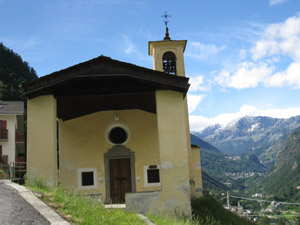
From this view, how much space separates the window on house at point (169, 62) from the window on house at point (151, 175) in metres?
Answer: 6.63

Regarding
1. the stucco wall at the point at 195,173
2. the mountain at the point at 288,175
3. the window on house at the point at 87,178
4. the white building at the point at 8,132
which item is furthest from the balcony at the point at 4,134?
the mountain at the point at 288,175

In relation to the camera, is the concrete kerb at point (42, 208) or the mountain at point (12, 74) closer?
the concrete kerb at point (42, 208)

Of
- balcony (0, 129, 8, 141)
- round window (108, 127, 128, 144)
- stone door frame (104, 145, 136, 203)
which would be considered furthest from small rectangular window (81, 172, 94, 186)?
balcony (0, 129, 8, 141)

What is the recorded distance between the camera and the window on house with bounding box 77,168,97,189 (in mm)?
14914

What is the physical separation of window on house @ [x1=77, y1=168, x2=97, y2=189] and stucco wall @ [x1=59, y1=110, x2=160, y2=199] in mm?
145

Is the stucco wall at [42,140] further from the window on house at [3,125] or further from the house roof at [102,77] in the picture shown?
the window on house at [3,125]

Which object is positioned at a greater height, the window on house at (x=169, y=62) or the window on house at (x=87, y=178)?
the window on house at (x=169, y=62)

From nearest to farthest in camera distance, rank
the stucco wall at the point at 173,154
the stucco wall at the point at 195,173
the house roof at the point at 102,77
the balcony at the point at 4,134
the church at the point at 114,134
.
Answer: the stucco wall at the point at 173,154, the church at the point at 114,134, the house roof at the point at 102,77, the stucco wall at the point at 195,173, the balcony at the point at 4,134

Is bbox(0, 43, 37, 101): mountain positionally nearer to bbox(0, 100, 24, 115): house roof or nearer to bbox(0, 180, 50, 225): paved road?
bbox(0, 100, 24, 115): house roof

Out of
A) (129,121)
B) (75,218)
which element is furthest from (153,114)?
(75,218)

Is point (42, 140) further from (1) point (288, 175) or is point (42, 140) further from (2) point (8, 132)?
(1) point (288, 175)

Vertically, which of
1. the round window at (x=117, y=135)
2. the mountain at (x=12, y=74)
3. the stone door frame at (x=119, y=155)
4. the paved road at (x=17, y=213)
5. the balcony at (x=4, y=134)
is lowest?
the paved road at (x=17, y=213)

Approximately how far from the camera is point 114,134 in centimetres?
1545

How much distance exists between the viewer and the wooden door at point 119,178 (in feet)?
48.6
